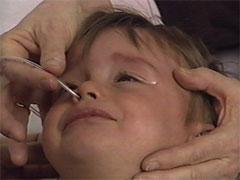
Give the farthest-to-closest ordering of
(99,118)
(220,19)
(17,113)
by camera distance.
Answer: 1. (220,19)
2. (17,113)
3. (99,118)

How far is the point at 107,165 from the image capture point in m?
0.77

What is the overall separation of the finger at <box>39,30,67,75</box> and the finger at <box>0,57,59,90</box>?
0.02m

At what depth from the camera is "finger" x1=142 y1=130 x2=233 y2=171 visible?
0.78 m

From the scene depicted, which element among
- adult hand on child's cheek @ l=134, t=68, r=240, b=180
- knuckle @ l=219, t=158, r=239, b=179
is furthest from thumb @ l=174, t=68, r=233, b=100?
knuckle @ l=219, t=158, r=239, b=179

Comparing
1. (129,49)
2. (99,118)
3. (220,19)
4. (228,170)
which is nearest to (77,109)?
(99,118)

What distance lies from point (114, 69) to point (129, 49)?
46mm

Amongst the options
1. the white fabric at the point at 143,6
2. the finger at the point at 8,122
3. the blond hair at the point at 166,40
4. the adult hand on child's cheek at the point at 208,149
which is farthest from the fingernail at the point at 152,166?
the white fabric at the point at 143,6

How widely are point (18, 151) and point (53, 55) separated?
0.19 meters

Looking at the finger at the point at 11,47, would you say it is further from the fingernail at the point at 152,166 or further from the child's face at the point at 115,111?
the fingernail at the point at 152,166

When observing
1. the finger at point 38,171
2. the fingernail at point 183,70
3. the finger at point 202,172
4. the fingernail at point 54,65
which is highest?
the fingernail at point 54,65

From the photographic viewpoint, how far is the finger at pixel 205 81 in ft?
2.78

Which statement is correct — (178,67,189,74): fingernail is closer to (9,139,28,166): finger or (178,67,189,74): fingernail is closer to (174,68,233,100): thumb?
(174,68,233,100): thumb

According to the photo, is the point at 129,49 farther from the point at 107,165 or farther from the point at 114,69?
the point at 107,165

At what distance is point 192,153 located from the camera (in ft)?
2.62
